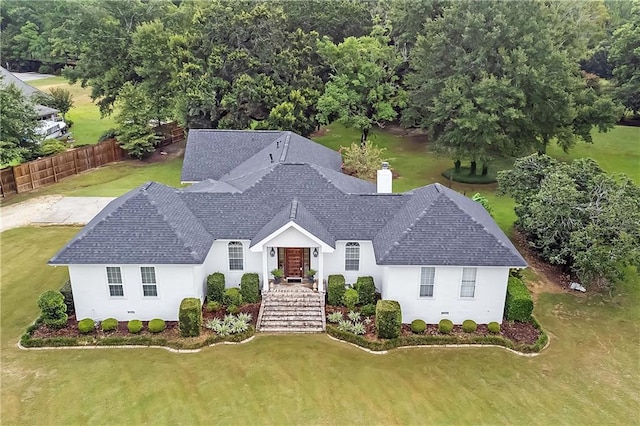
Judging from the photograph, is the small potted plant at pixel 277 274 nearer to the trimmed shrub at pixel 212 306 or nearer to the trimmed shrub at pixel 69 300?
the trimmed shrub at pixel 212 306

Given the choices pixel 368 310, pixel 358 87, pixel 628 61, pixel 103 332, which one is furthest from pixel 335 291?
pixel 628 61

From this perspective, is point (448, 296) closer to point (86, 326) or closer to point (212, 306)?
point (212, 306)

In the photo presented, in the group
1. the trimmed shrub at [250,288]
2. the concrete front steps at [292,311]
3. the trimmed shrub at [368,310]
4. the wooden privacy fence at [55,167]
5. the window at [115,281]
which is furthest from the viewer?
the wooden privacy fence at [55,167]

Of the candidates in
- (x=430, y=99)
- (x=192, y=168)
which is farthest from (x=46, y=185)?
(x=430, y=99)

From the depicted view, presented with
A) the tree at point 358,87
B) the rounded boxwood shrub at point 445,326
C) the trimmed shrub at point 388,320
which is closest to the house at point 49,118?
the tree at point 358,87

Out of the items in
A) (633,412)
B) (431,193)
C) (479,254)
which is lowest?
(633,412)

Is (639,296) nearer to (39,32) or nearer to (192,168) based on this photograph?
(192,168)
